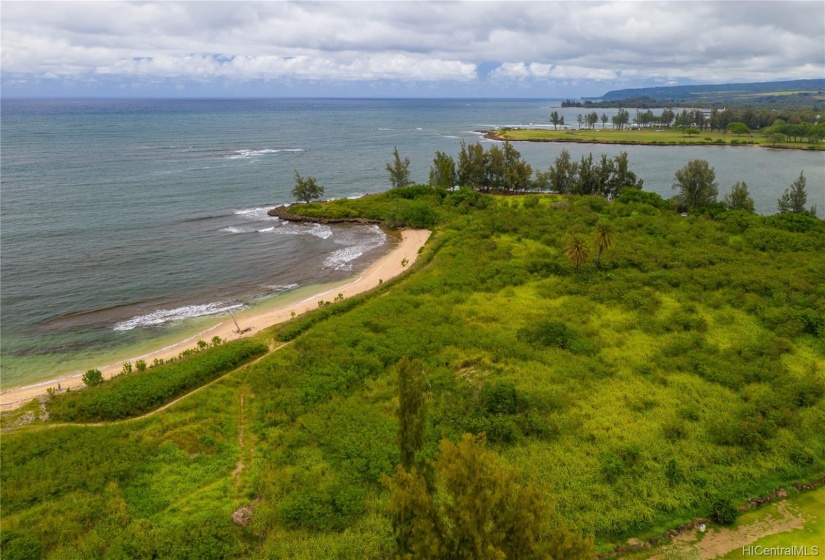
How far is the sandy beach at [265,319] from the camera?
3447cm

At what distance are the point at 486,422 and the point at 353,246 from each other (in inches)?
1791

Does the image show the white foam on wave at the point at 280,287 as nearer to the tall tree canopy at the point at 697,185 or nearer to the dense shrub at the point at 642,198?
the dense shrub at the point at 642,198

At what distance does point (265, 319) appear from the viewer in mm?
44656

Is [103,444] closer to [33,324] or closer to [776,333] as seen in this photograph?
[33,324]

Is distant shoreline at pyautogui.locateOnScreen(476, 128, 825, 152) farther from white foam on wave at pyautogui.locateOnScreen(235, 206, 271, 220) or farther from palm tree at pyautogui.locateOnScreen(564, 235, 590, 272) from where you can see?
palm tree at pyautogui.locateOnScreen(564, 235, 590, 272)

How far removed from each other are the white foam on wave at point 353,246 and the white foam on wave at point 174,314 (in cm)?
1567

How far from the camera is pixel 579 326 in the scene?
1545 inches

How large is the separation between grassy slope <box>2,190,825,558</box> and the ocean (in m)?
16.5

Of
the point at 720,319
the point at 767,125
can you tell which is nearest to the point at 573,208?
the point at 720,319

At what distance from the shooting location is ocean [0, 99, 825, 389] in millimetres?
44625

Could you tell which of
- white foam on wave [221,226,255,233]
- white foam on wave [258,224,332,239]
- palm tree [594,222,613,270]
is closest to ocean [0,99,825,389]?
white foam on wave [221,226,255,233]

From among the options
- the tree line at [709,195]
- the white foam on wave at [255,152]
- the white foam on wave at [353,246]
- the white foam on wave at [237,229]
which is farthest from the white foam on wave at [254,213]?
the tree line at [709,195]

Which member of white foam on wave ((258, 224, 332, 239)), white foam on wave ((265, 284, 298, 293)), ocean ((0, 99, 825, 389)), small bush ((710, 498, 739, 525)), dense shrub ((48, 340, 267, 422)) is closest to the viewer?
small bush ((710, 498, 739, 525))

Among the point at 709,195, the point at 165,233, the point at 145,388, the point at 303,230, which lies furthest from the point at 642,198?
the point at 165,233
